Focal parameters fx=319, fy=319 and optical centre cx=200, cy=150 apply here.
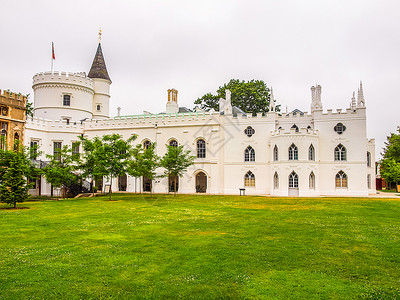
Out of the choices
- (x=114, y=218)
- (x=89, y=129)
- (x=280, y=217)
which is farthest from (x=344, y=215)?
(x=89, y=129)

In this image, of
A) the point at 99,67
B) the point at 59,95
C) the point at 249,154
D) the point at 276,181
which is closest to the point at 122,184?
the point at 59,95

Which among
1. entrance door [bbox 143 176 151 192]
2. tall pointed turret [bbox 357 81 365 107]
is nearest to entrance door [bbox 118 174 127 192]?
entrance door [bbox 143 176 151 192]

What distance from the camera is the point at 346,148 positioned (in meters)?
31.7

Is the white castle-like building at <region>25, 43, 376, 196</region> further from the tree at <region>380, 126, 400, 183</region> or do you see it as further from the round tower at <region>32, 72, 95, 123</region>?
the tree at <region>380, 126, 400, 183</region>

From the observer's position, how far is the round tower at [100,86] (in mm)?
42312

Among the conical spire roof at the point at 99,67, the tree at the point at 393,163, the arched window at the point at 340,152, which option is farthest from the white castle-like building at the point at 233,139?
the tree at the point at 393,163

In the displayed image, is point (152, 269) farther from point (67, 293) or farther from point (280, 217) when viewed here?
point (280, 217)

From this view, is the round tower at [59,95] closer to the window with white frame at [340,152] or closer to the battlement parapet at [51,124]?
the battlement parapet at [51,124]

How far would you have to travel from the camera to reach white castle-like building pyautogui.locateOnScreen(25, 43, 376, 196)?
102 feet

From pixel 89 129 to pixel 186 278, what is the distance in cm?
3478

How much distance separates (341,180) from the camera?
104 feet

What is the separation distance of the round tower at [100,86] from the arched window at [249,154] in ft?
66.5

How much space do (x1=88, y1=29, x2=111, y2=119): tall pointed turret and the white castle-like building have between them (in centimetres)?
13

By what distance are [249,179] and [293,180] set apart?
5.18 m
